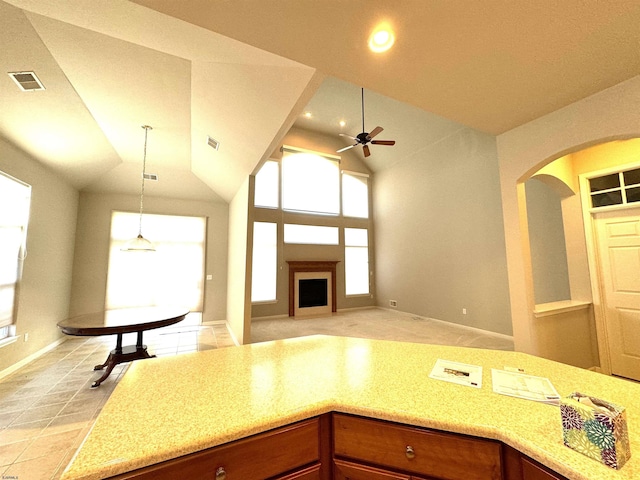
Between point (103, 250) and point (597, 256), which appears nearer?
point (597, 256)

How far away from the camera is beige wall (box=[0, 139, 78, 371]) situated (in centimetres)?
336

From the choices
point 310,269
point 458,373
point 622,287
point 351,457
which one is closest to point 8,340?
point 351,457

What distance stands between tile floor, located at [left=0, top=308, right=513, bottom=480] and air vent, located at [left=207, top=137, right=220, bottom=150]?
3175 millimetres

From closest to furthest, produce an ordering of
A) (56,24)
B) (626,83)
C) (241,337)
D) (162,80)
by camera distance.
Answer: (626,83)
(56,24)
(162,80)
(241,337)

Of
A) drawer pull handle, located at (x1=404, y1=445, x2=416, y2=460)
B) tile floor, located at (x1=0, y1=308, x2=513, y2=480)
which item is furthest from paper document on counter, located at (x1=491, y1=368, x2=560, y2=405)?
tile floor, located at (x1=0, y1=308, x2=513, y2=480)

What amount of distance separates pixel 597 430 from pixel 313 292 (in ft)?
20.7

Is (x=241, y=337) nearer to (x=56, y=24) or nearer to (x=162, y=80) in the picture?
(x=162, y=80)

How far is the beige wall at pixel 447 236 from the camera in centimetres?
475

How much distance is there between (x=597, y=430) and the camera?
68 cm

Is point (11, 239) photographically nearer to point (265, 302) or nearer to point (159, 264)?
point (159, 264)

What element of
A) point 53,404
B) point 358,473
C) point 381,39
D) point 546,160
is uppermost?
point 381,39

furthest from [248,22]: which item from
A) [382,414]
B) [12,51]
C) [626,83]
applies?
[626,83]

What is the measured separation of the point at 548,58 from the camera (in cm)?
174

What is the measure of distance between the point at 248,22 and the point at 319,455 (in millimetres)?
2228
